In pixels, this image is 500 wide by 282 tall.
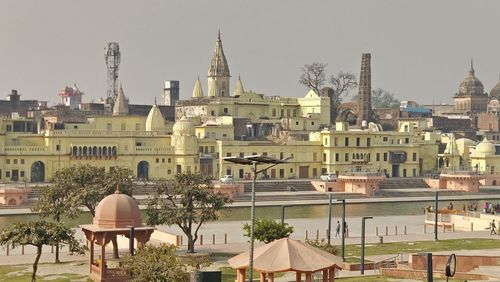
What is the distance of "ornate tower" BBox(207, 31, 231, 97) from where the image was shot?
9456 cm

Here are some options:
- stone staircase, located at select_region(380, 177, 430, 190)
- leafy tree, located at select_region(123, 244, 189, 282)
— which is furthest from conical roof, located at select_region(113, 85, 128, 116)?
leafy tree, located at select_region(123, 244, 189, 282)

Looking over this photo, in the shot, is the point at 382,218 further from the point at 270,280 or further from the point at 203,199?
the point at 270,280

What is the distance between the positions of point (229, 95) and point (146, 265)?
6940 cm

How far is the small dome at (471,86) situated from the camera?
138 metres

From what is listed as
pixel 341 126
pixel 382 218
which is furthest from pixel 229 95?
pixel 382 218

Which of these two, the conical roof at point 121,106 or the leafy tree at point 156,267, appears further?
the conical roof at point 121,106

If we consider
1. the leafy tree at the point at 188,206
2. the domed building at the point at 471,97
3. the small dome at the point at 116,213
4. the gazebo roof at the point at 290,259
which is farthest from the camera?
the domed building at the point at 471,97

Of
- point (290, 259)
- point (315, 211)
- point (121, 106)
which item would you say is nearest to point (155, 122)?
point (121, 106)

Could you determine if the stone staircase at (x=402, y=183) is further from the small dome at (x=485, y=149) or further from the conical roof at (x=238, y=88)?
the conical roof at (x=238, y=88)

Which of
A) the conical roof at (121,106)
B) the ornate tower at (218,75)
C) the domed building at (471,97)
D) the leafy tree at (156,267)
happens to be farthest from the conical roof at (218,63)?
the leafy tree at (156,267)

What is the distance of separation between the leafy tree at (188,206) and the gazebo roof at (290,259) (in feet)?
41.4

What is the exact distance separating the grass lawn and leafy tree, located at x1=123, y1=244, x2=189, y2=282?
11834 millimetres

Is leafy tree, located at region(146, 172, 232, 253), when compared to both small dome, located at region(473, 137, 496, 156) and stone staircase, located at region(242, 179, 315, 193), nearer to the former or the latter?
stone staircase, located at region(242, 179, 315, 193)

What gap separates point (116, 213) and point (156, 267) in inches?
194
